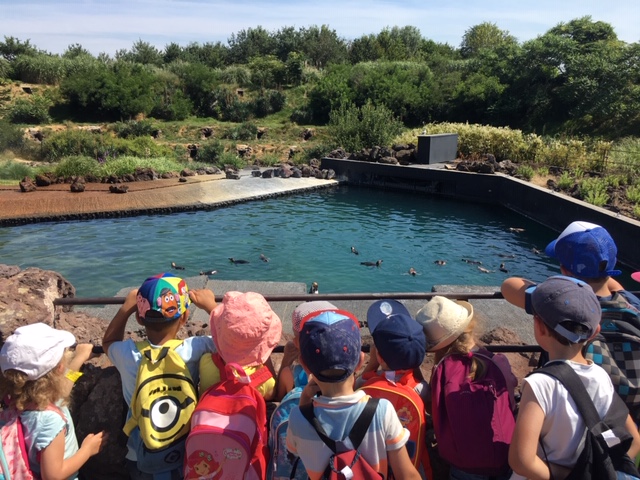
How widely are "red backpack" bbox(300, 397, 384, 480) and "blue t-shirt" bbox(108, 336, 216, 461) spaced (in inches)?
32.6

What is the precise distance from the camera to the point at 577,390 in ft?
6.35

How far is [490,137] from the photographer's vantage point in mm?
23438

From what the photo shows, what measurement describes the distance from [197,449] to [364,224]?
13.9 metres

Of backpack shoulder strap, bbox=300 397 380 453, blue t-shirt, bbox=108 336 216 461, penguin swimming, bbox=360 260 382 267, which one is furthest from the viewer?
penguin swimming, bbox=360 260 382 267

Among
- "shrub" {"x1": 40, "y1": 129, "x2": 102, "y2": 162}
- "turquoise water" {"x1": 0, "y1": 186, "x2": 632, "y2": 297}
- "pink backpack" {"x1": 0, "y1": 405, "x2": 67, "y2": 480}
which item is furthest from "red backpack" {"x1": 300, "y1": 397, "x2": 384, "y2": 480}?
"shrub" {"x1": 40, "y1": 129, "x2": 102, "y2": 162}

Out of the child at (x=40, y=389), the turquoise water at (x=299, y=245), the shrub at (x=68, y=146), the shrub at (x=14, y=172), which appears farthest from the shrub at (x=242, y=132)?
the child at (x=40, y=389)

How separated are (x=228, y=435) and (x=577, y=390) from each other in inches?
55.4

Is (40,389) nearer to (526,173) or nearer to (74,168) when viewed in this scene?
(526,173)

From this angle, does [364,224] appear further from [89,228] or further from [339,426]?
[339,426]

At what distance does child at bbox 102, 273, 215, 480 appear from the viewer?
2469 millimetres

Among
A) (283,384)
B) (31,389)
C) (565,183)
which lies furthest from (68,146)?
(283,384)

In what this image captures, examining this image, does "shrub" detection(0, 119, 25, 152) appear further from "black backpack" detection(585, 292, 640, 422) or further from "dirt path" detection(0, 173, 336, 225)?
"black backpack" detection(585, 292, 640, 422)

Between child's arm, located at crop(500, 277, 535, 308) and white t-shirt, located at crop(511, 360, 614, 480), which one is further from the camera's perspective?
child's arm, located at crop(500, 277, 535, 308)

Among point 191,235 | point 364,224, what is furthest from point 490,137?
point 191,235
